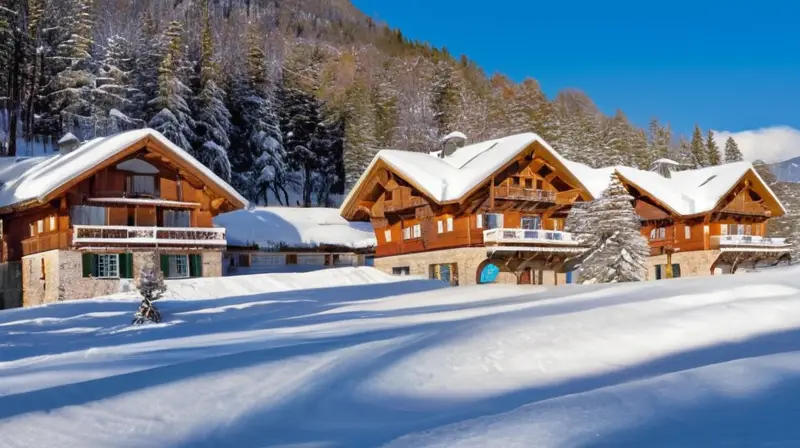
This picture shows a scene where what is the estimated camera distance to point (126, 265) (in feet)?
120

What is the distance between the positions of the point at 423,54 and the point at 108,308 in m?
114

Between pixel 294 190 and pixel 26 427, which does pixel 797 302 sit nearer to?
pixel 26 427

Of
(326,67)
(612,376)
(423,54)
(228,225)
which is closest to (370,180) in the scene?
(228,225)

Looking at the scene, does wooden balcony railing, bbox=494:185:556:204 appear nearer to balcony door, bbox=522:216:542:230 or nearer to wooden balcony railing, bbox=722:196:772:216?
balcony door, bbox=522:216:542:230

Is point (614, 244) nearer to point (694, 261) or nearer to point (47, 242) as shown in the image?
point (694, 261)

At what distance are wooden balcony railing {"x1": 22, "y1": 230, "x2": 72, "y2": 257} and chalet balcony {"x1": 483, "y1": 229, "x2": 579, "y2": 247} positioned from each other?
2151 cm

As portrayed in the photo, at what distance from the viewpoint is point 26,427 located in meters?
8.80

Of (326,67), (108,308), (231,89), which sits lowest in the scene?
(108,308)

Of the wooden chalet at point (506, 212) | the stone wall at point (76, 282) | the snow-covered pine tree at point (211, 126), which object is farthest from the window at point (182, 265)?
the snow-covered pine tree at point (211, 126)

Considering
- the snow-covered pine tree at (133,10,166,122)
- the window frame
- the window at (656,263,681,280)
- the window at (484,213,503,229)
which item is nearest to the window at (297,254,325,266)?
the window at (484,213,503,229)

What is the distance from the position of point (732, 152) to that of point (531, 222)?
54038 millimetres

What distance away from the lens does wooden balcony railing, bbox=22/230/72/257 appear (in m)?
35.5

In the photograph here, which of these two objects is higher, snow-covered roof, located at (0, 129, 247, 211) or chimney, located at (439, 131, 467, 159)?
chimney, located at (439, 131, 467, 159)

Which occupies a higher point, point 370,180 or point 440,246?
point 370,180
